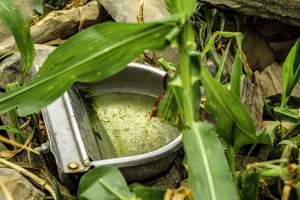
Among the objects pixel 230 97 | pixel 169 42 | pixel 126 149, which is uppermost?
pixel 169 42

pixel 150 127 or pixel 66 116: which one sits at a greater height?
pixel 66 116

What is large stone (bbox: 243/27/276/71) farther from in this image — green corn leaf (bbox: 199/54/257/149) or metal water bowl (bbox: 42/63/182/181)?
green corn leaf (bbox: 199/54/257/149)

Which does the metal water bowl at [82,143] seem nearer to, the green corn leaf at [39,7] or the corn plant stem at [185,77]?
the corn plant stem at [185,77]

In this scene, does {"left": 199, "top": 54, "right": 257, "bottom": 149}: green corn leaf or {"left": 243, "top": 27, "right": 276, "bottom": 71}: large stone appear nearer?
{"left": 199, "top": 54, "right": 257, "bottom": 149}: green corn leaf

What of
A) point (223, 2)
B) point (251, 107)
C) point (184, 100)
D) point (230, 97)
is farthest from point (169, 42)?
point (223, 2)

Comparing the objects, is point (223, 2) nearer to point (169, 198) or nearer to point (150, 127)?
point (150, 127)

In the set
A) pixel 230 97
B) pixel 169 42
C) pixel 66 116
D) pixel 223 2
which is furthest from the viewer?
pixel 223 2

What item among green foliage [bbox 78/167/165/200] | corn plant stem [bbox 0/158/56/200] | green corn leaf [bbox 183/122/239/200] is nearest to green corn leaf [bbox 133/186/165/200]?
green foliage [bbox 78/167/165/200]

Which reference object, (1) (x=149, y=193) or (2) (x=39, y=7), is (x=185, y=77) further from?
(2) (x=39, y=7)
